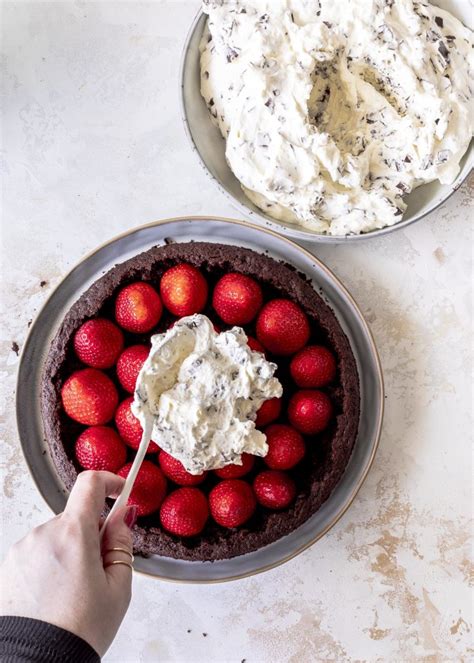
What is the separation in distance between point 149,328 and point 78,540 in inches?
25.8

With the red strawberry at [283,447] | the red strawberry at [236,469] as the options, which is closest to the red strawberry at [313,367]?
the red strawberry at [283,447]

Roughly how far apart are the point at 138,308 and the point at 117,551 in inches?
25.0

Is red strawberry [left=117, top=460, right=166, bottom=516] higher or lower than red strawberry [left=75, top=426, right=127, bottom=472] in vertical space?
lower

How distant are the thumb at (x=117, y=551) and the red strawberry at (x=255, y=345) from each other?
54cm

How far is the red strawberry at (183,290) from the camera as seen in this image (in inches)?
73.4

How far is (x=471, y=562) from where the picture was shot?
2148mm

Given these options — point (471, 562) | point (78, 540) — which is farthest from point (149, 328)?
point (471, 562)

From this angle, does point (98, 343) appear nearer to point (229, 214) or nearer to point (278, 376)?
point (278, 376)

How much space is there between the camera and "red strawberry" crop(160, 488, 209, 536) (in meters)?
1.82

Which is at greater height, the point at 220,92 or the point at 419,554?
the point at 220,92

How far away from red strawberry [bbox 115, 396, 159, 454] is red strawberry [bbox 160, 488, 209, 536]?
0.14 metres

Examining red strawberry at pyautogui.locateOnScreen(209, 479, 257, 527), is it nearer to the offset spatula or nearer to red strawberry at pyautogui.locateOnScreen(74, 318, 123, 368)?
the offset spatula

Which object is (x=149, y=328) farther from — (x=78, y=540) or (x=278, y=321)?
(x=78, y=540)

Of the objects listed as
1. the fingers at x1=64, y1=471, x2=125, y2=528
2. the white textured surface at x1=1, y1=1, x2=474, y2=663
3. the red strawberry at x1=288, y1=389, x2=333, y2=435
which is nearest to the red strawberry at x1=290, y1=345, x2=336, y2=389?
the red strawberry at x1=288, y1=389, x2=333, y2=435
